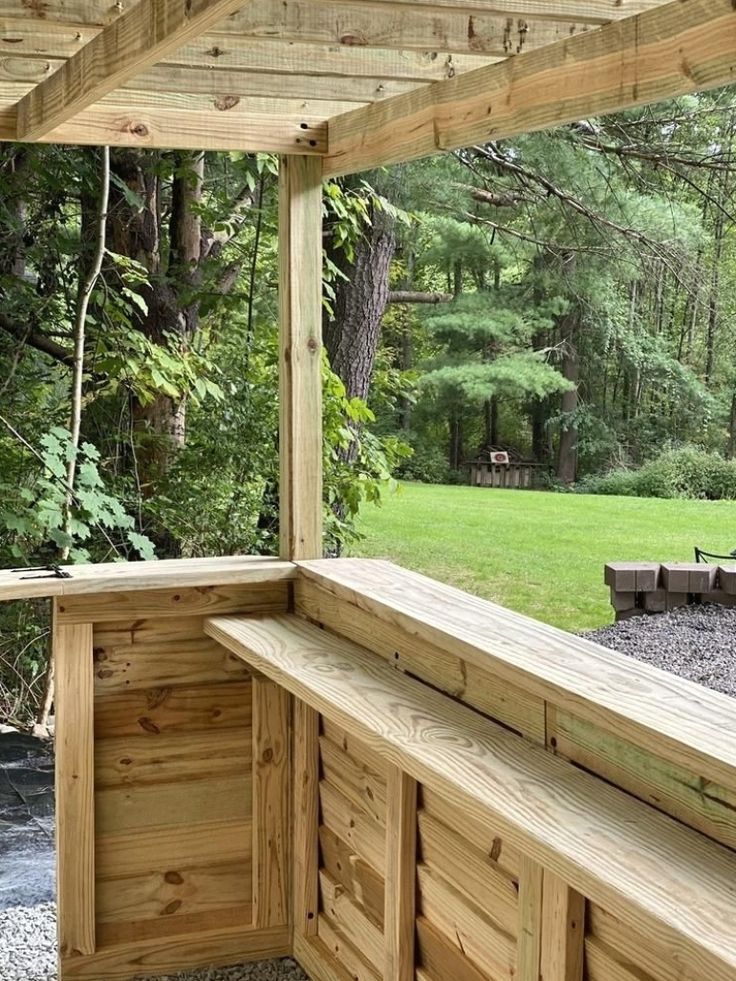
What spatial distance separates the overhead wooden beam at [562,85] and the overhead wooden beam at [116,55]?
557 millimetres

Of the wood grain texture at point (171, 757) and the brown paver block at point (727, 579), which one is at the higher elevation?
the brown paver block at point (727, 579)

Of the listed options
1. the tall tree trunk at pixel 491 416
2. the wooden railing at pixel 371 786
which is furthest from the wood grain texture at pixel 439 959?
the tall tree trunk at pixel 491 416

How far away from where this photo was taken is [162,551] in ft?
16.8

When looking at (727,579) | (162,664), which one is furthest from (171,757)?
(727,579)

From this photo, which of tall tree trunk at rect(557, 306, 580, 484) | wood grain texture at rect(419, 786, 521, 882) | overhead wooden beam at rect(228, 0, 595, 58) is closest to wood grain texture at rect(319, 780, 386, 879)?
wood grain texture at rect(419, 786, 521, 882)

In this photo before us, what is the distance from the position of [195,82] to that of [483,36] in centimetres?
65

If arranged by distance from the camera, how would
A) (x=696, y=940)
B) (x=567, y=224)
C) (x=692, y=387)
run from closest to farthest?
(x=696, y=940) < (x=692, y=387) < (x=567, y=224)

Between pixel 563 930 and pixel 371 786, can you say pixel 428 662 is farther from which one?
pixel 563 930

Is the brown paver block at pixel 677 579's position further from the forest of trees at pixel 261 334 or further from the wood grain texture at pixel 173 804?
the wood grain texture at pixel 173 804

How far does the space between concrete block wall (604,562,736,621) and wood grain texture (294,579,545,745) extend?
1.84m

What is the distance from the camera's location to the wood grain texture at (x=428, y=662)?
70.7 inches

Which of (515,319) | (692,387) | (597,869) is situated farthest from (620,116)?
(597,869)

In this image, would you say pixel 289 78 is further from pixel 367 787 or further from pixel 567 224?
pixel 567 224

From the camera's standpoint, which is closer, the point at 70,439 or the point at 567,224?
the point at 70,439
